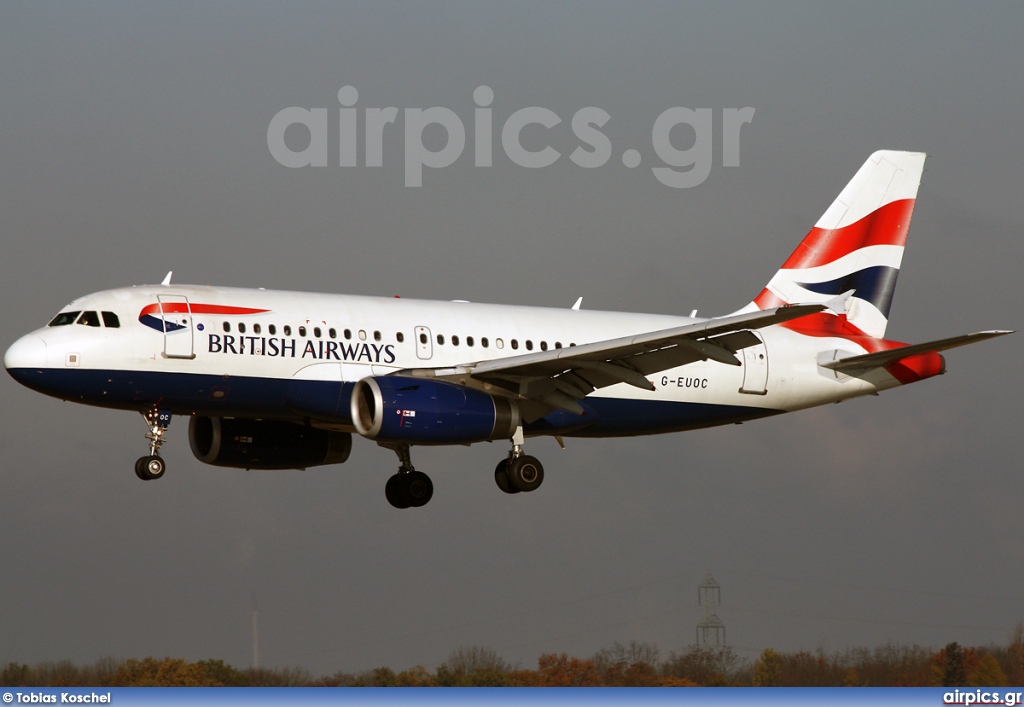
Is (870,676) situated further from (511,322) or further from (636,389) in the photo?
(511,322)

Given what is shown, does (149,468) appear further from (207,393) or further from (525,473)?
(525,473)

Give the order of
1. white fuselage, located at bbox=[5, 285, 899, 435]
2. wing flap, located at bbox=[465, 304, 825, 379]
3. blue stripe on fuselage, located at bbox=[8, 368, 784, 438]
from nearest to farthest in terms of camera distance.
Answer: wing flap, located at bbox=[465, 304, 825, 379] < blue stripe on fuselage, located at bbox=[8, 368, 784, 438] < white fuselage, located at bbox=[5, 285, 899, 435]

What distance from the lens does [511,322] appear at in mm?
37312

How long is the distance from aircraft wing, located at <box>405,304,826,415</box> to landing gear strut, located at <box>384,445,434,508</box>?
521 centimetres

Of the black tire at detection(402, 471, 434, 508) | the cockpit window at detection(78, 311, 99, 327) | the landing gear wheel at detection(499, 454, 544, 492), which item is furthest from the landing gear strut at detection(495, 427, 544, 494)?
the cockpit window at detection(78, 311, 99, 327)

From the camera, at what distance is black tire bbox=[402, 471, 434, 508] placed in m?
39.7

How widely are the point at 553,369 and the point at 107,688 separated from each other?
722 inches

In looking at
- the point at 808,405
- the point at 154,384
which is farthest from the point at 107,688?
the point at 808,405

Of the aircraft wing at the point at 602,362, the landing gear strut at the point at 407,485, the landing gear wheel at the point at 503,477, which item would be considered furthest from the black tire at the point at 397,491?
the aircraft wing at the point at 602,362

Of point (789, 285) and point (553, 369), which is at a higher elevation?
point (789, 285)

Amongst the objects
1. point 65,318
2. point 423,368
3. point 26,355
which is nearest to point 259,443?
point 423,368

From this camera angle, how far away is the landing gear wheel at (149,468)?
112ft

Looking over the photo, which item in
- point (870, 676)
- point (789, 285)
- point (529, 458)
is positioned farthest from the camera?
point (870, 676)

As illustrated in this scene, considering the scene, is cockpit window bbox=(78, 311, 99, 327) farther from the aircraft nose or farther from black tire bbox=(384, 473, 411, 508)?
black tire bbox=(384, 473, 411, 508)
